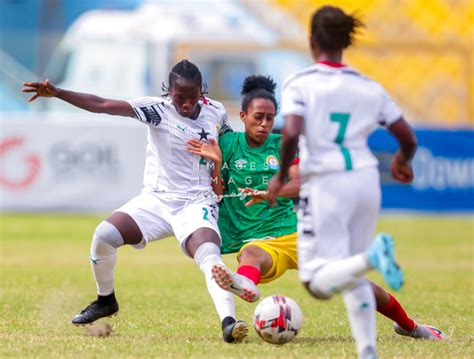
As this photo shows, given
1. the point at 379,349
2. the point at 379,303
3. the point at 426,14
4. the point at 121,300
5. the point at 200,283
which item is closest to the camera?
the point at 379,349

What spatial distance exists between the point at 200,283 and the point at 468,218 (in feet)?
36.6

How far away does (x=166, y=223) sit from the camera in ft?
24.1

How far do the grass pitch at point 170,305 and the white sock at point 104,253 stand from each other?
0.36 meters

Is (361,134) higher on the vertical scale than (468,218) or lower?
higher

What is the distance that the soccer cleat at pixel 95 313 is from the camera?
7.61m

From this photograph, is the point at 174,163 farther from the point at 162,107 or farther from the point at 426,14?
the point at 426,14

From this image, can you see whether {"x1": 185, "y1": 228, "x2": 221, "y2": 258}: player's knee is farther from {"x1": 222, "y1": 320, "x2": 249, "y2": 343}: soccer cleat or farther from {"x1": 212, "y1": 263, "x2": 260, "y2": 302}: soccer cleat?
{"x1": 222, "y1": 320, "x2": 249, "y2": 343}: soccer cleat

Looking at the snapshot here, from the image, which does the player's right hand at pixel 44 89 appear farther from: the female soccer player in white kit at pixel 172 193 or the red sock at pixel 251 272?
the red sock at pixel 251 272

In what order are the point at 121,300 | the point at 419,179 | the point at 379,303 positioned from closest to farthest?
the point at 379,303 < the point at 121,300 < the point at 419,179

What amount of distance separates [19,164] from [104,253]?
1296 cm

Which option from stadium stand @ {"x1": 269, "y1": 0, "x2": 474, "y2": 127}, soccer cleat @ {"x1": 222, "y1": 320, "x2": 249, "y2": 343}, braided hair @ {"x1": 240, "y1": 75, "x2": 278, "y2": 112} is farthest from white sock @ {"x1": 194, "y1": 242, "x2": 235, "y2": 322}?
stadium stand @ {"x1": 269, "y1": 0, "x2": 474, "y2": 127}

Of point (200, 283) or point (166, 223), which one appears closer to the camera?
point (166, 223)

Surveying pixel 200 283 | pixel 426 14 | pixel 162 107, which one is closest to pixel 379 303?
pixel 162 107

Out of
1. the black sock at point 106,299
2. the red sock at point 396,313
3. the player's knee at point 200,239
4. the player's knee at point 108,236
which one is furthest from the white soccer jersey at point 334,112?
the black sock at point 106,299
